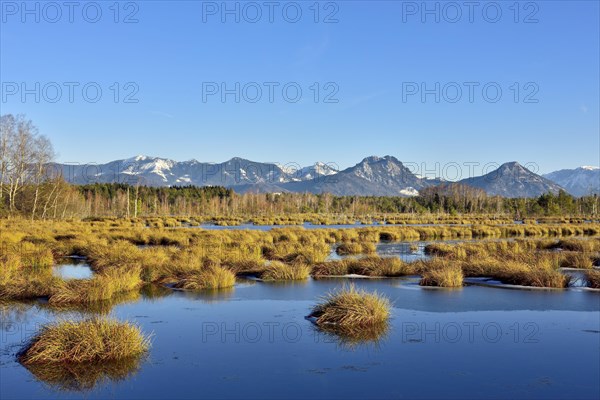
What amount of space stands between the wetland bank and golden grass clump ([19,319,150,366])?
26 mm

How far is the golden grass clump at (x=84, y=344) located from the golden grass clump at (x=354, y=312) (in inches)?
161

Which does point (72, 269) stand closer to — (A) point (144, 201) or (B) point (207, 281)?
(B) point (207, 281)

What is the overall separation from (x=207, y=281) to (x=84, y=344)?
299 inches

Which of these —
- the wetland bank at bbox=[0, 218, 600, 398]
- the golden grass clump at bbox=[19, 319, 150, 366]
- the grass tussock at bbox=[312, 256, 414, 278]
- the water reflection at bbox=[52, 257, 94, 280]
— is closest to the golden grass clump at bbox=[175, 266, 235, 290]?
the wetland bank at bbox=[0, 218, 600, 398]

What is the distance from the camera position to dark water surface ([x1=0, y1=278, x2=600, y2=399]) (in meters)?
7.61

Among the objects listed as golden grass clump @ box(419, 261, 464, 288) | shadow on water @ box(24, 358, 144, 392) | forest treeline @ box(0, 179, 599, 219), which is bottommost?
shadow on water @ box(24, 358, 144, 392)

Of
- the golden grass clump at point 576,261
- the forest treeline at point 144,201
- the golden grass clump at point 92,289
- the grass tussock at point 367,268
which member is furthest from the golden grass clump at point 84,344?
the forest treeline at point 144,201

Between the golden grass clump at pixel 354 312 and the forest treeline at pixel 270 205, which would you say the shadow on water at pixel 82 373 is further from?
the forest treeline at pixel 270 205

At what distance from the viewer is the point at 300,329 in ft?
36.7

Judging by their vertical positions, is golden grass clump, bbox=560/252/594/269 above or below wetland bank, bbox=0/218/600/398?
above

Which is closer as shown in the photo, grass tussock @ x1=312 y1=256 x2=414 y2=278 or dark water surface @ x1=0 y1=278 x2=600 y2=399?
dark water surface @ x1=0 y1=278 x2=600 y2=399

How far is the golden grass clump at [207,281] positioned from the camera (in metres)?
16.5

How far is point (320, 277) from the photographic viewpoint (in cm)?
1930

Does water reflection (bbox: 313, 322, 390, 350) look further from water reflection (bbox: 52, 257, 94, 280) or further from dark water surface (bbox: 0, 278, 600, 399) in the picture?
water reflection (bbox: 52, 257, 94, 280)
